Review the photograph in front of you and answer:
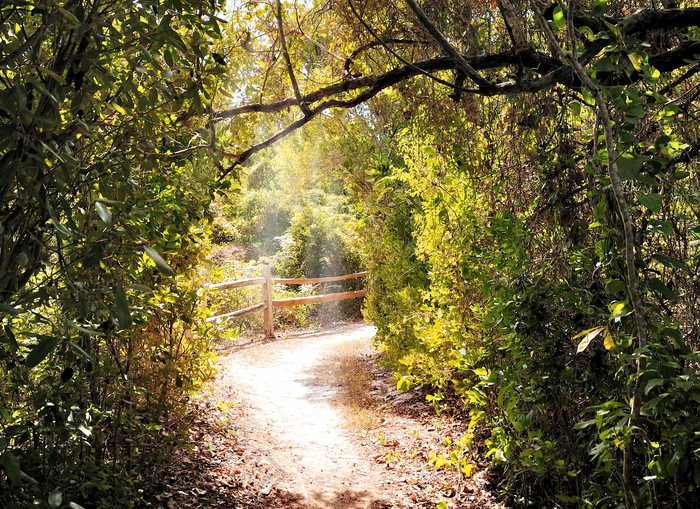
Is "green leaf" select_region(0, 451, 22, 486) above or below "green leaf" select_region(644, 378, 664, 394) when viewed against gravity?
above

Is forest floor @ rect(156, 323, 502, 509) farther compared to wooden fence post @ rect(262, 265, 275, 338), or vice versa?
wooden fence post @ rect(262, 265, 275, 338)

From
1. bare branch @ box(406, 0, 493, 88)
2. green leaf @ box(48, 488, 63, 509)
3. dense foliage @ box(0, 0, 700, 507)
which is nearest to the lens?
dense foliage @ box(0, 0, 700, 507)

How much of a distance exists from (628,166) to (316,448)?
4246mm

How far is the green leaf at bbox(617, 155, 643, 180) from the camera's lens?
154 cm

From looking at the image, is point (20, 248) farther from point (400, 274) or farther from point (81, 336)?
point (400, 274)

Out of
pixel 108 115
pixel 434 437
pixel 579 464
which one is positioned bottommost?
pixel 434 437

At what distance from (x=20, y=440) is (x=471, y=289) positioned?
3.27 metres

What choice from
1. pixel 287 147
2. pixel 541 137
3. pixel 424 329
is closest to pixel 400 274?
pixel 424 329

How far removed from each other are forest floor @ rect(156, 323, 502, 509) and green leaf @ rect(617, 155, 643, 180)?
2719mm

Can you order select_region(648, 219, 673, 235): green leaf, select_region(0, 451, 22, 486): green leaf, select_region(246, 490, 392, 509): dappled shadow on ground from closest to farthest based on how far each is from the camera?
select_region(0, 451, 22, 486): green leaf
select_region(648, 219, 673, 235): green leaf
select_region(246, 490, 392, 509): dappled shadow on ground

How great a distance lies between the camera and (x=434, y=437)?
4898mm

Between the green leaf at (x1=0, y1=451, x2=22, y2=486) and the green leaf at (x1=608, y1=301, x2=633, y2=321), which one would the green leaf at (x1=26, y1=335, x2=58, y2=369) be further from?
the green leaf at (x1=608, y1=301, x2=633, y2=321)

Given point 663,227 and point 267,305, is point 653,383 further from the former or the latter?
point 267,305

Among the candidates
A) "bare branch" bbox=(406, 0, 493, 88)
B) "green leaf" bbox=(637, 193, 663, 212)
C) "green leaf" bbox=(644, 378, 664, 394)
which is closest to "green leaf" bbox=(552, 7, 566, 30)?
"green leaf" bbox=(637, 193, 663, 212)
